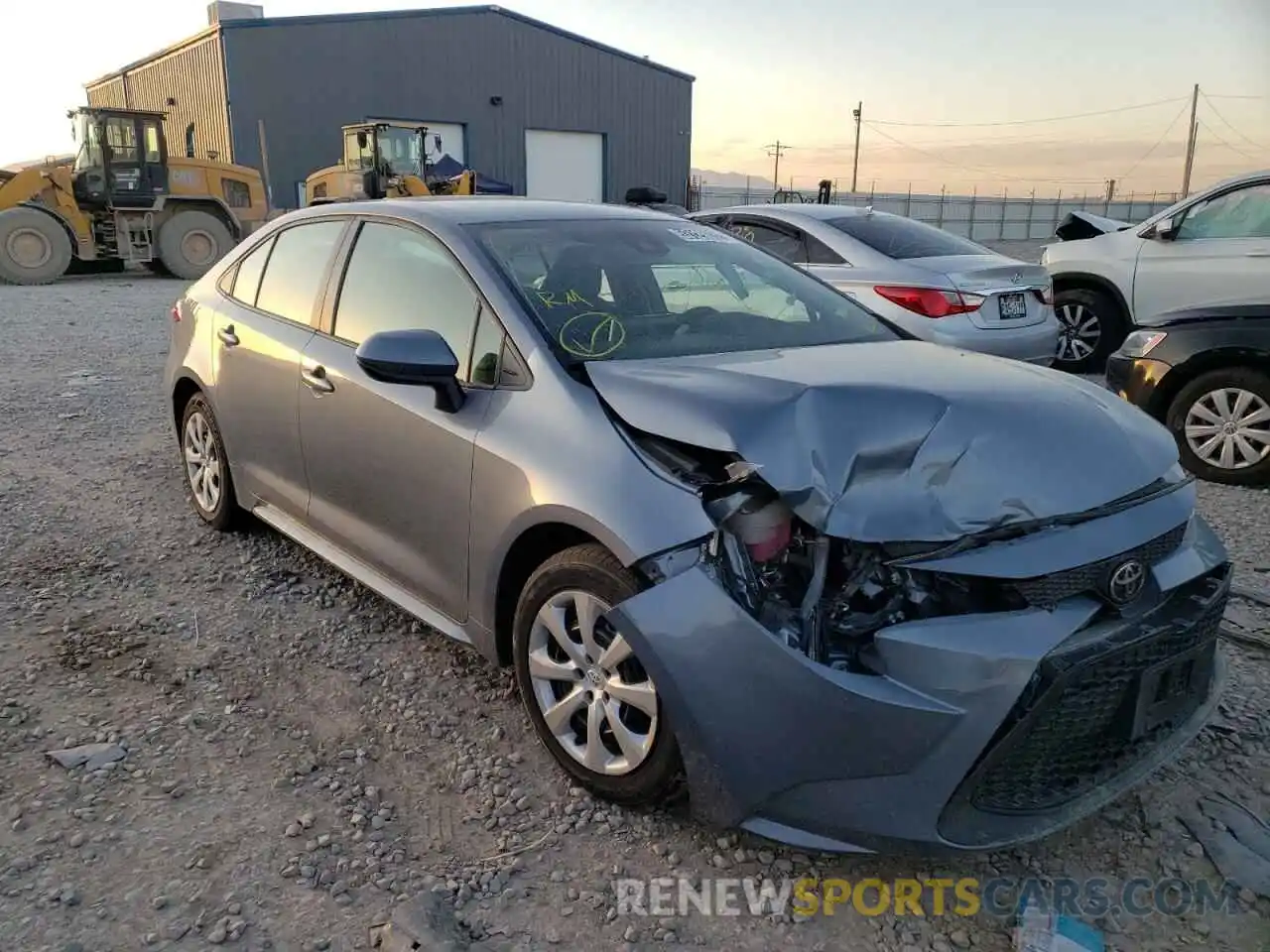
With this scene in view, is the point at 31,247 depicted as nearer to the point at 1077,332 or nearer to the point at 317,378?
the point at 317,378

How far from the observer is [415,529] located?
10.1ft

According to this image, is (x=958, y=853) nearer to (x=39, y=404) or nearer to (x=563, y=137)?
(x=39, y=404)

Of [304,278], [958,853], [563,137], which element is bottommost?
[958,853]

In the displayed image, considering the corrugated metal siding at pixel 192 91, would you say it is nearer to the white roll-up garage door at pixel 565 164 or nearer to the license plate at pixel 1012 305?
the white roll-up garage door at pixel 565 164

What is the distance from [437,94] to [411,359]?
30011mm

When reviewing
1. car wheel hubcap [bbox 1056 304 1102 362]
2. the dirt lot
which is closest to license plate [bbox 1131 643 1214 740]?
the dirt lot

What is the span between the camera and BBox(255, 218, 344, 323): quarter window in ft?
12.4

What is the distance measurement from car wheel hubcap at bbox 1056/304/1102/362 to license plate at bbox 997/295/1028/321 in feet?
6.61

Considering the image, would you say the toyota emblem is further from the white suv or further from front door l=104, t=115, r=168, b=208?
front door l=104, t=115, r=168, b=208

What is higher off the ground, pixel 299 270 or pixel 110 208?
pixel 110 208

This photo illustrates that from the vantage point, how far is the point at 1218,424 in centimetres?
539

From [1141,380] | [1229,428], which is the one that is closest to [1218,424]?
[1229,428]

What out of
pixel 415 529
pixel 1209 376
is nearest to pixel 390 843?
pixel 415 529

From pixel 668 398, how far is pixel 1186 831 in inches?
69.1
